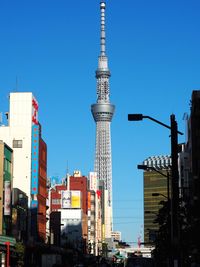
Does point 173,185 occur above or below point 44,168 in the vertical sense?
below

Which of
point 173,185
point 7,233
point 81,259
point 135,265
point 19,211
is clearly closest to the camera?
point 173,185

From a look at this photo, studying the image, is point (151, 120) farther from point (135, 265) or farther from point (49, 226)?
point (49, 226)

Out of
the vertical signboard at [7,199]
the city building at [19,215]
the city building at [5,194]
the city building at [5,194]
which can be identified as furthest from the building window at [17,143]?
the vertical signboard at [7,199]

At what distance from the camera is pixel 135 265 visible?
81375mm

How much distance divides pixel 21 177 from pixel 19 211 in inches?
681

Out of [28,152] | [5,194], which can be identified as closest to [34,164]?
[28,152]

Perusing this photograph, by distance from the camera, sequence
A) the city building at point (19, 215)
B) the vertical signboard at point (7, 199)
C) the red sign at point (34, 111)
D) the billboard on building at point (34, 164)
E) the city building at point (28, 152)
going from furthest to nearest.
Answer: the red sign at point (34, 111)
the billboard on building at point (34, 164)
the city building at point (28, 152)
the city building at point (19, 215)
the vertical signboard at point (7, 199)

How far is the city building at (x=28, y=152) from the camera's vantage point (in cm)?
13212

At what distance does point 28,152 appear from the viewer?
134 m

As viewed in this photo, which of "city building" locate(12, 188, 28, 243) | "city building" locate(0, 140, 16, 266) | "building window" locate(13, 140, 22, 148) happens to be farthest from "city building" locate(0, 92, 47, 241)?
"city building" locate(0, 140, 16, 266)

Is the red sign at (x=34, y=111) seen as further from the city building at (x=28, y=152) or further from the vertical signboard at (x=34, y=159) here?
the vertical signboard at (x=34, y=159)

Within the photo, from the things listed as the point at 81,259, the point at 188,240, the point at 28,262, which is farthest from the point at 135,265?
the point at 81,259

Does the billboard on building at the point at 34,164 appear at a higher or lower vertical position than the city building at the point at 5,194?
higher

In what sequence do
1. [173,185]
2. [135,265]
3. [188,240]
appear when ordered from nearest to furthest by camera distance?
1. [173,185]
2. [188,240]
3. [135,265]
